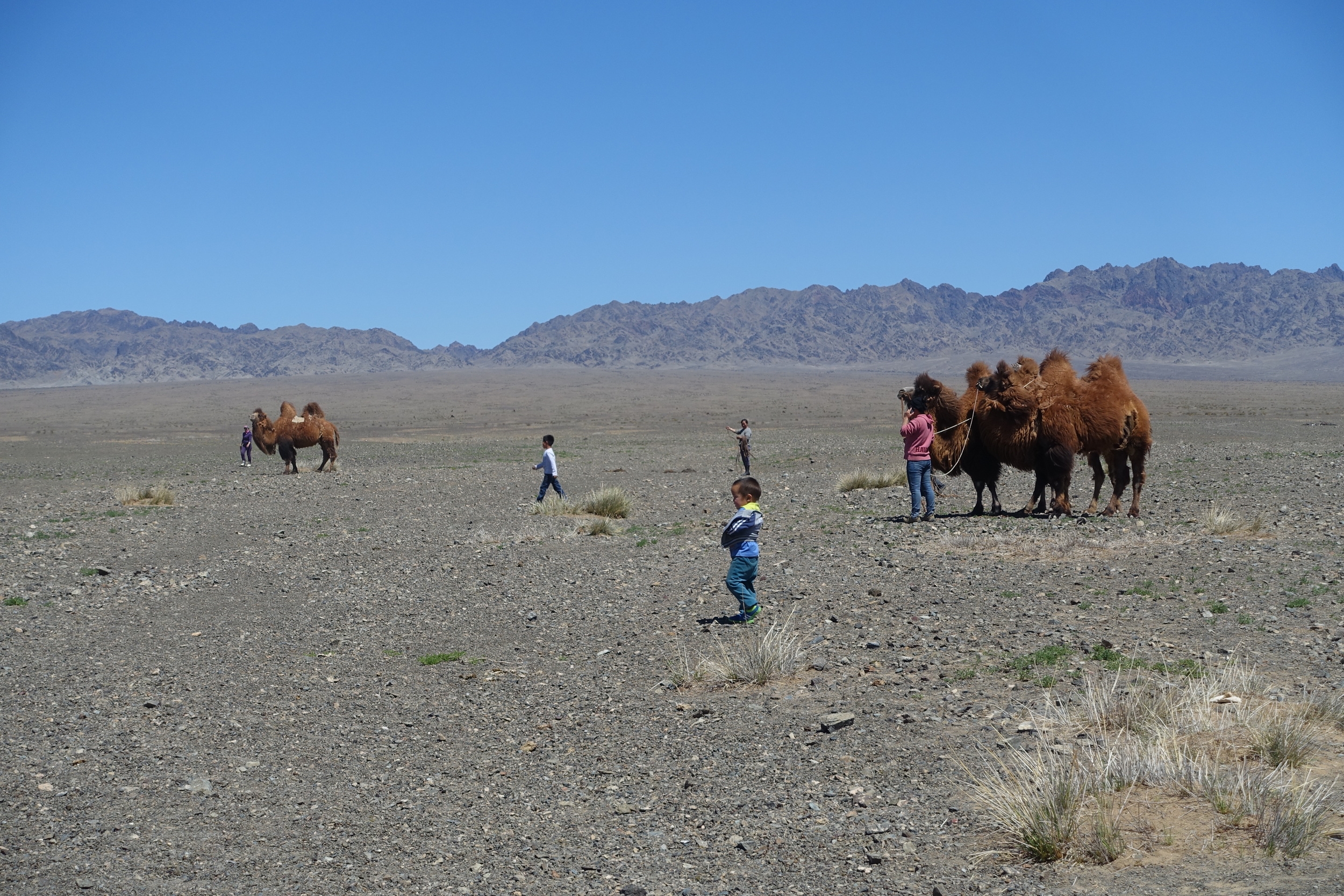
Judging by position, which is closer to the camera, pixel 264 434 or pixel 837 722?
pixel 837 722

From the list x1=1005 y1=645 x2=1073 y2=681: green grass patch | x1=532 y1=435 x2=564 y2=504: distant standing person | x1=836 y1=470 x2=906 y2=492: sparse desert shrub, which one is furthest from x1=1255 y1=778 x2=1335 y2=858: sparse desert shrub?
x1=836 y1=470 x2=906 y2=492: sparse desert shrub

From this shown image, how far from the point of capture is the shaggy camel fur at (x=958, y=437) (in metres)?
15.2

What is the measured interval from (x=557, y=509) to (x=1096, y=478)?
8.01 metres

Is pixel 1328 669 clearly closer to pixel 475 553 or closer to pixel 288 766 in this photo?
pixel 288 766

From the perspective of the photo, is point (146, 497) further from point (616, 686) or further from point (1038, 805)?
point (1038, 805)

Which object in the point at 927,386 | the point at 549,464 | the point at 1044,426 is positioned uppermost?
the point at 927,386

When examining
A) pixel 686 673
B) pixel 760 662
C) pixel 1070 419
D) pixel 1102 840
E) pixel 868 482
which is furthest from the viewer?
pixel 868 482

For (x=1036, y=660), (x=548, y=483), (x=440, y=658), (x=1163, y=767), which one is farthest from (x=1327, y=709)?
(x=548, y=483)

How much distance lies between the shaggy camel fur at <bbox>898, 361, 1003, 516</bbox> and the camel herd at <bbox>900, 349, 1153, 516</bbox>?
11 mm

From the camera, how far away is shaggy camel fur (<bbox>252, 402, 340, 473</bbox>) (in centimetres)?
2673

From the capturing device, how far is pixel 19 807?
20.1 ft

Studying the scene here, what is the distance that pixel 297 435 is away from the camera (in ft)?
88.5

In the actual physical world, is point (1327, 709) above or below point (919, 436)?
below

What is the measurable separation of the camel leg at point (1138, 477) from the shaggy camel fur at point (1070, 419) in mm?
11
